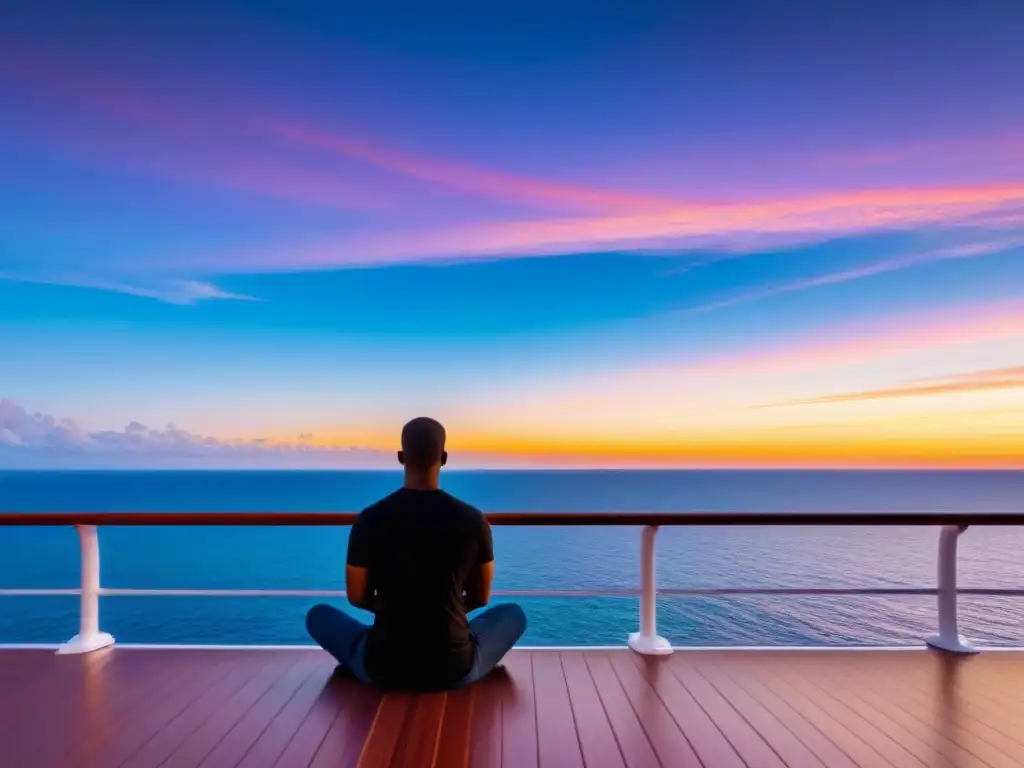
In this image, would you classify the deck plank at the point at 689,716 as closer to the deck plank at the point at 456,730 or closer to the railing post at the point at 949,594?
the deck plank at the point at 456,730

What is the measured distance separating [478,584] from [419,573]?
10.1 inches

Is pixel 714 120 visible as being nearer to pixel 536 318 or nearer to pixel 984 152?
→ pixel 984 152

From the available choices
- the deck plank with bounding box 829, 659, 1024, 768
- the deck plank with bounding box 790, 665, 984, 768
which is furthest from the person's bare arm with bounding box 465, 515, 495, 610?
the deck plank with bounding box 829, 659, 1024, 768

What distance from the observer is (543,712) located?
2.25 metres

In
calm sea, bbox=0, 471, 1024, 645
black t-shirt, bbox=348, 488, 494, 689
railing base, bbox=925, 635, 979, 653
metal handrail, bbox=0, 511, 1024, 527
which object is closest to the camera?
black t-shirt, bbox=348, 488, 494, 689

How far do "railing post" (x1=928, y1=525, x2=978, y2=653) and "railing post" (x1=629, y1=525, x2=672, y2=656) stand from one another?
4.59 feet

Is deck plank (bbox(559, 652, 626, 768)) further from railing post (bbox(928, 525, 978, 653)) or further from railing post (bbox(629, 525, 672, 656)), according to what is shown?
railing post (bbox(928, 525, 978, 653))

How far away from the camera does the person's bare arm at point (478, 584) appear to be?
2344mm

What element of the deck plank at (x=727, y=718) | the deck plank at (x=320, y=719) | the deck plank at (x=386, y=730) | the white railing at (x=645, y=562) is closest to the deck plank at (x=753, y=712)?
the deck plank at (x=727, y=718)

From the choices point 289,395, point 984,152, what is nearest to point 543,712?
point 984,152

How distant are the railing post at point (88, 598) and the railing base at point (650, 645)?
2.59 meters

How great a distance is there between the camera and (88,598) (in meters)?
2.99

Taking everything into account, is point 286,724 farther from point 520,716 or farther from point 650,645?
point 650,645

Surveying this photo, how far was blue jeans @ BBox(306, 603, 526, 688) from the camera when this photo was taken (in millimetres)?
2432
